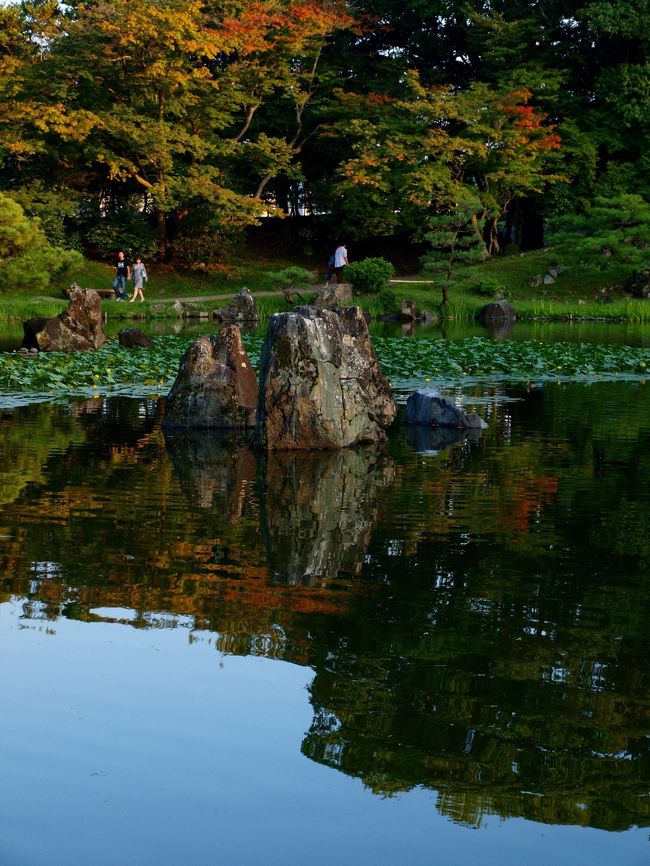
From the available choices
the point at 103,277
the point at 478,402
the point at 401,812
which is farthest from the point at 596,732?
the point at 103,277

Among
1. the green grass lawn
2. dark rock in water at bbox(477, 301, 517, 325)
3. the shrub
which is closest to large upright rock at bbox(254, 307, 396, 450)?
the green grass lawn

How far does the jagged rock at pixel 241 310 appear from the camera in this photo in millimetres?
35094

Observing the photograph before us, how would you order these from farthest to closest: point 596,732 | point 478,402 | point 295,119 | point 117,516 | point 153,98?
point 295,119
point 153,98
point 478,402
point 117,516
point 596,732

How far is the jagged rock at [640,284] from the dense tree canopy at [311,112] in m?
3.43

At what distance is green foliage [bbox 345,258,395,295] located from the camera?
37.8m

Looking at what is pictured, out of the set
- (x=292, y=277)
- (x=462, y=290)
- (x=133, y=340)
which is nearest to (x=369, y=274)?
(x=292, y=277)

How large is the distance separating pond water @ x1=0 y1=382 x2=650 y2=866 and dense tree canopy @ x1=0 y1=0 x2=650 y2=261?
2968 centimetres

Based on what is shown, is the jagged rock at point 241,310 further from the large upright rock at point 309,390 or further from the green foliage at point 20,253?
the large upright rock at point 309,390

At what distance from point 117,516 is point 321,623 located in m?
3.12

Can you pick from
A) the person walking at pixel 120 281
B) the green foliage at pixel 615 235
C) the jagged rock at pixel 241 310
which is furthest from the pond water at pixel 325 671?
the green foliage at pixel 615 235

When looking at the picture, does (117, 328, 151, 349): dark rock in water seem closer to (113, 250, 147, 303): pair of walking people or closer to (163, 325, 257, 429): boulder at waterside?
(163, 325, 257, 429): boulder at waterside

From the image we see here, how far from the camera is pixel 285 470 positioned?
436 inches

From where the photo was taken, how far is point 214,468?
36.5 feet

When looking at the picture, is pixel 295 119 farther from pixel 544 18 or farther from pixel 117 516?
pixel 117 516
